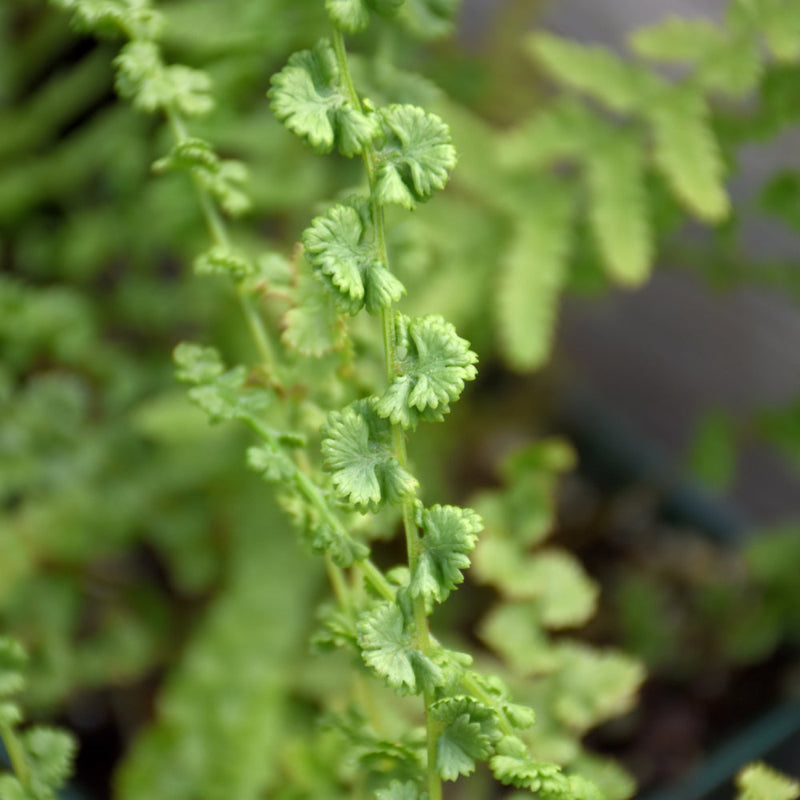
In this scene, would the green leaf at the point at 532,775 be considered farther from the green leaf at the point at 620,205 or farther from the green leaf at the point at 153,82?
the green leaf at the point at 620,205

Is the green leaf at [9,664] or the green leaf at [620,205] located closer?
the green leaf at [9,664]

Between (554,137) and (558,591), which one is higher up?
(554,137)

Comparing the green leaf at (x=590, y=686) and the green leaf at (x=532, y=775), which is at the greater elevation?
the green leaf at (x=590, y=686)

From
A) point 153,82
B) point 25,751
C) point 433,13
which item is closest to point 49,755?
point 25,751

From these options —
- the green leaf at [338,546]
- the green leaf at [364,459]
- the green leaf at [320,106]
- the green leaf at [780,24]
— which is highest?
the green leaf at [780,24]

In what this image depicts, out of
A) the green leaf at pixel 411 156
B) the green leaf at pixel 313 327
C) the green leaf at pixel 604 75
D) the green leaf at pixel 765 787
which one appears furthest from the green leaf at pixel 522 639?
the green leaf at pixel 604 75

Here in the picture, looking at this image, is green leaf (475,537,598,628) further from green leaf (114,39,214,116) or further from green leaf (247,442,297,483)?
green leaf (114,39,214,116)

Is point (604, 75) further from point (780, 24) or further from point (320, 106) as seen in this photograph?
point (320, 106)
